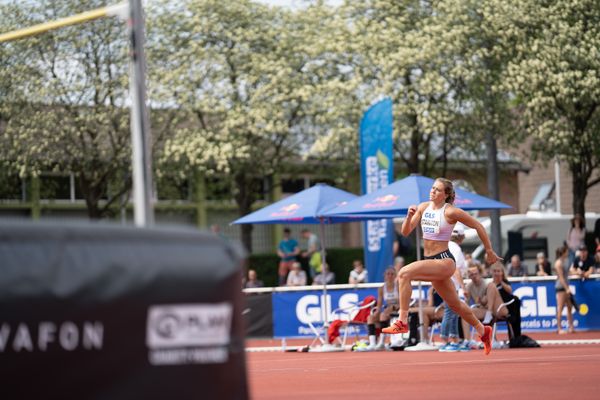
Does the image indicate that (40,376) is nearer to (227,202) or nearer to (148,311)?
(148,311)

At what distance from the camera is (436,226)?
14922mm

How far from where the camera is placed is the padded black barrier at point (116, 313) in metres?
4.59

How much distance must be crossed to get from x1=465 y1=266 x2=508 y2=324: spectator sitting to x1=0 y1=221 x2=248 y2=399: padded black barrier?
1512cm

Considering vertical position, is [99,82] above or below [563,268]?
above

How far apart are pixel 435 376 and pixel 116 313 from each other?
8.50 m

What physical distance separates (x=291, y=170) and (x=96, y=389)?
40351 mm

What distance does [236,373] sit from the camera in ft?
16.5

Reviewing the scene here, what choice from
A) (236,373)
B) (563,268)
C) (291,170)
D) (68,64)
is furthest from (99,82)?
(236,373)

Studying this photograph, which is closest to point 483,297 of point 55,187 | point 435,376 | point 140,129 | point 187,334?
point 435,376

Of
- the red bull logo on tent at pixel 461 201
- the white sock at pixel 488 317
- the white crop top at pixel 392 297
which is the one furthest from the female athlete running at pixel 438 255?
the white crop top at pixel 392 297

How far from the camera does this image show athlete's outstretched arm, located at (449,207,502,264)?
14078 millimetres

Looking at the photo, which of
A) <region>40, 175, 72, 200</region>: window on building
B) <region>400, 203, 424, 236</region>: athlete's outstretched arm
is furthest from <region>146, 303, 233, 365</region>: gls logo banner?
<region>40, 175, 72, 200</region>: window on building

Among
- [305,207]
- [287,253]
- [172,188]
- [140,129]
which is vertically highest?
[140,129]

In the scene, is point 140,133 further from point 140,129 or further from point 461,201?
point 461,201
